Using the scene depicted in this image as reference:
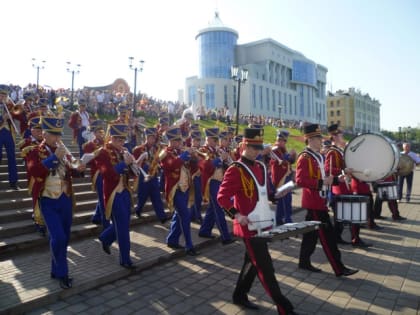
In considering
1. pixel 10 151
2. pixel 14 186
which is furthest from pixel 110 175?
pixel 10 151

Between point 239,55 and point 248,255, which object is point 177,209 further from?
point 239,55

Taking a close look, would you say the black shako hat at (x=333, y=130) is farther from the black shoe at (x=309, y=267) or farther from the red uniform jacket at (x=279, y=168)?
the black shoe at (x=309, y=267)

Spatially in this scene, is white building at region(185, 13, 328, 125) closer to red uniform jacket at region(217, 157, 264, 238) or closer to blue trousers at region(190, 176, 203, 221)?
blue trousers at region(190, 176, 203, 221)

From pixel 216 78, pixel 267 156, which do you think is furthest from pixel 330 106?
pixel 267 156

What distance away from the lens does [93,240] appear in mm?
7453

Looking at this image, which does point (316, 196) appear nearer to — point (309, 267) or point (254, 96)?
point (309, 267)

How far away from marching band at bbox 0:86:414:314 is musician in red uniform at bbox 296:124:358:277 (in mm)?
15

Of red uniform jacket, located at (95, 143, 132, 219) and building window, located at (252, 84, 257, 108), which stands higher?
building window, located at (252, 84, 257, 108)

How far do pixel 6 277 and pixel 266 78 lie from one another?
71904mm

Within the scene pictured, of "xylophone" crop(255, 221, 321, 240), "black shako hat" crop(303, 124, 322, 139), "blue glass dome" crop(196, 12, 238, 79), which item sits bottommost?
"xylophone" crop(255, 221, 321, 240)

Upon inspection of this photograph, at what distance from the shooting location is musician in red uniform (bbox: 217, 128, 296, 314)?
13.8 ft

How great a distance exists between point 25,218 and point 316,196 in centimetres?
588

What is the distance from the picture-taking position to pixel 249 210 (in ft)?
14.6

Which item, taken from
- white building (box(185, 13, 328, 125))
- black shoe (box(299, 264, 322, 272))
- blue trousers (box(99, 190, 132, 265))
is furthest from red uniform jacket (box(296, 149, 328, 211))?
white building (box(185, 13, 328, 125))
